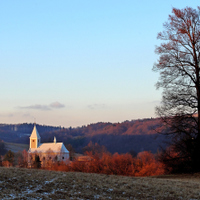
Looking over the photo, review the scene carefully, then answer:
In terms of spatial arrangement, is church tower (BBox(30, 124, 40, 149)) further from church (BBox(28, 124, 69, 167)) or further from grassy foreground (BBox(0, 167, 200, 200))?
grassy foreground (BBox(0, 167, 200, 200))

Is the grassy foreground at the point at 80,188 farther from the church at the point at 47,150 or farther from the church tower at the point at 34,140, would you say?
the church tower at the point at 34,140

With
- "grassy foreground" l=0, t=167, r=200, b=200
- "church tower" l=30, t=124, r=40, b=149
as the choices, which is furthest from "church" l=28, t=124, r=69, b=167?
"grassy foreground" l=0, t=167, r=200, b=200

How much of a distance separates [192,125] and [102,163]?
47.4 meters

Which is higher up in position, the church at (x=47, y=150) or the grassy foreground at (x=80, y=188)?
the grassy foreground at (x=80, y=188)

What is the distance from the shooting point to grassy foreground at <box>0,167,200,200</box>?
11.5 meters

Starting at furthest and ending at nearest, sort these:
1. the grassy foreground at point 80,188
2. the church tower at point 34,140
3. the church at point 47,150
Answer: the church tower at point 34,140
the church at point 47,150
the grassy foreground at point 80,188

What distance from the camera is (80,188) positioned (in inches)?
501

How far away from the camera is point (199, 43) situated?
2192 centimetres

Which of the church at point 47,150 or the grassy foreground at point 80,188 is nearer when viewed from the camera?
the grassy foreground at point 80,188

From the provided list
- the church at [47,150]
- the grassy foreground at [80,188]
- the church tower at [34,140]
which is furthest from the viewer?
the church tower at [34,140]

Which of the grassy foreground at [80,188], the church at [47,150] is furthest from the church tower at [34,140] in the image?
the grassy foreground at [80,188]

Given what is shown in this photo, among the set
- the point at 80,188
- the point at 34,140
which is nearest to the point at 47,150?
the point at 34,140

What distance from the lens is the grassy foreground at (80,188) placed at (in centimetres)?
1147

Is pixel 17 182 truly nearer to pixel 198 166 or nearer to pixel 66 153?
pixel 198 166
